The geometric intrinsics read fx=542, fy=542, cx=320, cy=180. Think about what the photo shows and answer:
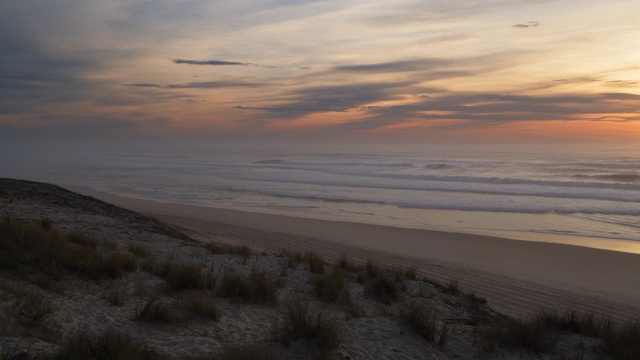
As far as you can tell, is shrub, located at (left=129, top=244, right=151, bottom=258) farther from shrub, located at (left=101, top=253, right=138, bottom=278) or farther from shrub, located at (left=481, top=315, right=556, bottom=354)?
shrub, located at (left=481, top=315, right=556, bottom=354)

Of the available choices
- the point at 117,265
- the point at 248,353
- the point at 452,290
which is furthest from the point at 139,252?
the point at 248,353

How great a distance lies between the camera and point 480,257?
46.9 ft

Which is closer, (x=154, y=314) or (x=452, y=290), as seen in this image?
(x=154, y=314)

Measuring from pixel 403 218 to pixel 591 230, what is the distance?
269 inches

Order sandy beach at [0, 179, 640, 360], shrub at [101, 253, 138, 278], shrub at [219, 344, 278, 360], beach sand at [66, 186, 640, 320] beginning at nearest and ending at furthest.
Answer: shrub at [219, 344, 278, 360]
sandy beach at [0, 179, 640, 360]
shrub at [101, 253, 138, 278]
beach sand at [66, 186, 640, 320]

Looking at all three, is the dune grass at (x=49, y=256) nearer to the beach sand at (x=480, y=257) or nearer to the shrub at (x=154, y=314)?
the shrub at (x=154, y=314)

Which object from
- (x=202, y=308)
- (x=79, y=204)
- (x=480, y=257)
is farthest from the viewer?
(x=79, y=204)

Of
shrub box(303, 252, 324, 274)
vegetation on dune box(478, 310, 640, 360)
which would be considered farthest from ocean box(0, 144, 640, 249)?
vegetation on dune box(478, 310, 640, 360)

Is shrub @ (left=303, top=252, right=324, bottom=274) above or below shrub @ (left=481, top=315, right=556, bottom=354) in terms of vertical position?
above

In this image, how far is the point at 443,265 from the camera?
42.9ft

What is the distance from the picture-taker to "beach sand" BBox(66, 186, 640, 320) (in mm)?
10359

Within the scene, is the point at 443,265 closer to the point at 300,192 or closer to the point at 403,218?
the point at 403,218

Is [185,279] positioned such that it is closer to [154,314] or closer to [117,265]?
[117,265]

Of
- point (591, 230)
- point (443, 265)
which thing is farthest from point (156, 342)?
point (591, 230)
